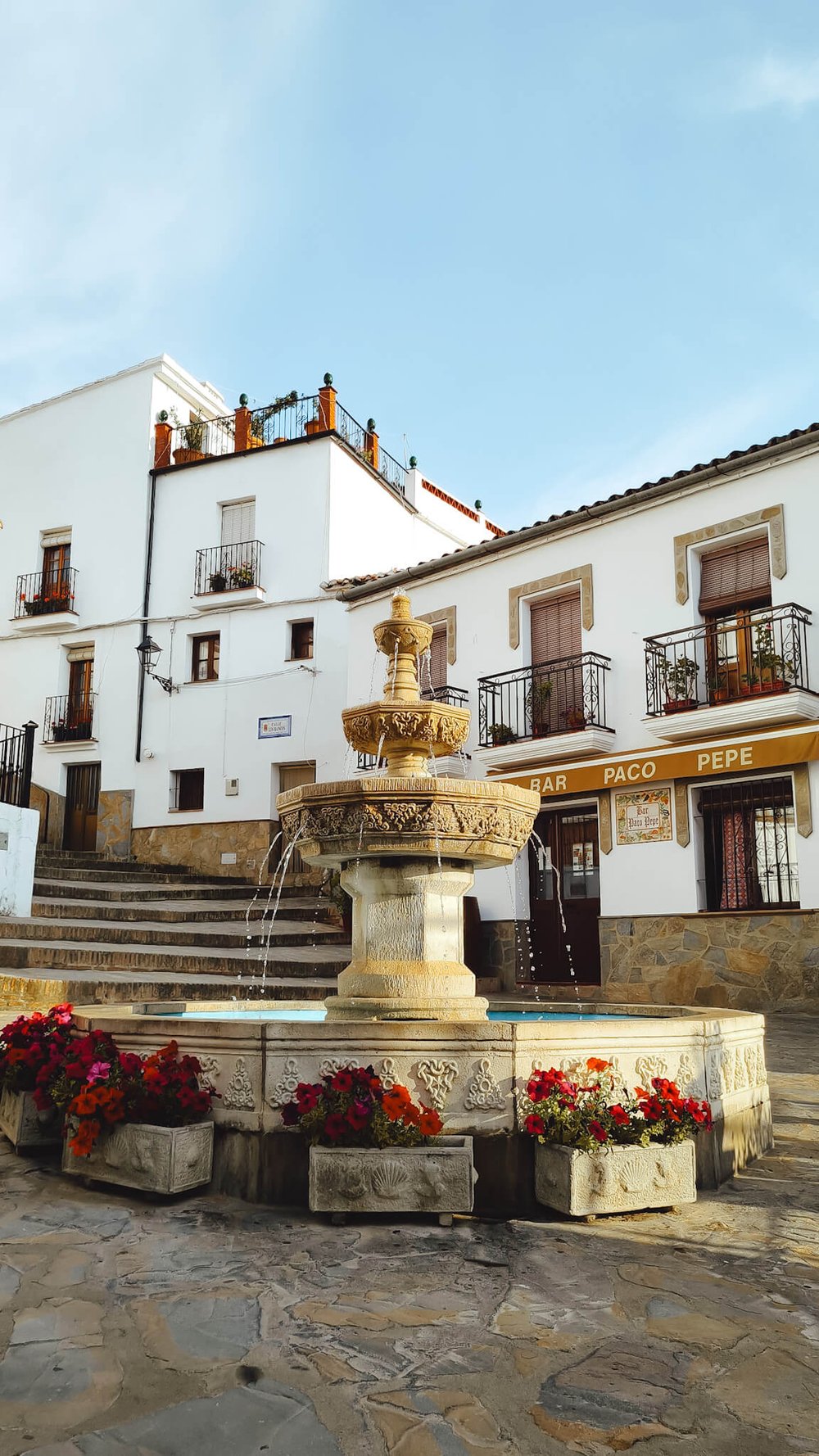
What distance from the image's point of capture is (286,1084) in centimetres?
475

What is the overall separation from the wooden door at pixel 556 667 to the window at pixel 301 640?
575cm

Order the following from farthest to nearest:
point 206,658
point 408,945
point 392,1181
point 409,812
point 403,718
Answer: point 206,658 < point 403,718 < point 408,945 < point 409,812 < point 392,1181

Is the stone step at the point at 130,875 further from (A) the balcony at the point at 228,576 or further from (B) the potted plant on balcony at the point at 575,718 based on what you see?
(B) the potted plant on balcony at the point at 575,718

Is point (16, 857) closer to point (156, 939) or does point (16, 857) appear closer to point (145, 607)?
point (156, 939)

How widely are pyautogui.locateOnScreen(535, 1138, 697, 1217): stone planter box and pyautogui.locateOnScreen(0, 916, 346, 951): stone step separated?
8.27 meters

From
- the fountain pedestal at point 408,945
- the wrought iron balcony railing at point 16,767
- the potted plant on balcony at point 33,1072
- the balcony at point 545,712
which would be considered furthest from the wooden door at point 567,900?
the potted plant on balcony at point 33,1072

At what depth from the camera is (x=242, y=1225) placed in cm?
434

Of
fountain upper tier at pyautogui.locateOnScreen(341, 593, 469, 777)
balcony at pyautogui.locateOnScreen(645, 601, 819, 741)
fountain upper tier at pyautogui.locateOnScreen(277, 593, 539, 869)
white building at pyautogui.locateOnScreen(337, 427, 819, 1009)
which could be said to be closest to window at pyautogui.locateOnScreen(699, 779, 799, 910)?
white building at pyautogui.locateOnScreen(337, 427, 819, 1009)

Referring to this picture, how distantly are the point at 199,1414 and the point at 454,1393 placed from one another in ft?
2.18

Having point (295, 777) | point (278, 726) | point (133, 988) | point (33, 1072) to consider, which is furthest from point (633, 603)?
point (33, 1072)

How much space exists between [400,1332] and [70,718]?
848 inches

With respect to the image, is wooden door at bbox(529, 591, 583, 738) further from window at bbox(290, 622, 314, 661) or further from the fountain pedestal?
the fountain pedestal

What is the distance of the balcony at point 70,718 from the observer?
2303 centimetres

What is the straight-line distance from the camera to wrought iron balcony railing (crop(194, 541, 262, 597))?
21781mm
